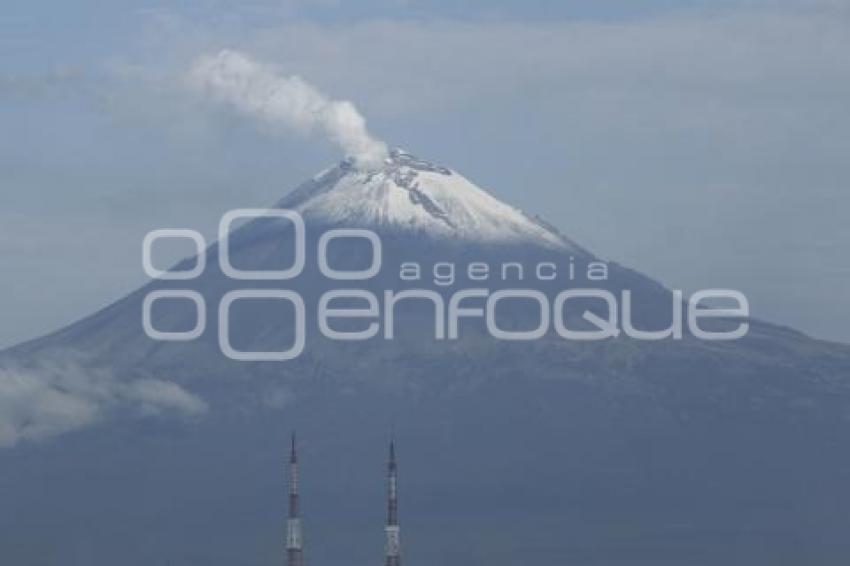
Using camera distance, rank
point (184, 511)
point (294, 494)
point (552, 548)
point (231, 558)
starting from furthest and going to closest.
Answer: point (184, 511) < point (552, 548) < point (231, 558) < point (294, 494)

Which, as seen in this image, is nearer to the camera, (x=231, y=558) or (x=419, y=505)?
(x=231, y=558)

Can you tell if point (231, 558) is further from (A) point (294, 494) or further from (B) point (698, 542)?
(A) point (294, 494)

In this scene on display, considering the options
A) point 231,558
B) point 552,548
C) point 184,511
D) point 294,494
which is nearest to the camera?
point 294,494

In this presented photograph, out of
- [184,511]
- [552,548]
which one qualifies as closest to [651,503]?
[552,548]

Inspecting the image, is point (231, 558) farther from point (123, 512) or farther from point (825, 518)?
point (825, 518)

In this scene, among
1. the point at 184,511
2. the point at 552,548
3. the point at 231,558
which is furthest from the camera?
the point at 184,511

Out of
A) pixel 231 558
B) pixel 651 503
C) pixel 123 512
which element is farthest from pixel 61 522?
pixel 651 503

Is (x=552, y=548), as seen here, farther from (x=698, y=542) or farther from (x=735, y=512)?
(x=735, y=512)

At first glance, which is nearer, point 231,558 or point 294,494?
point 294,494
